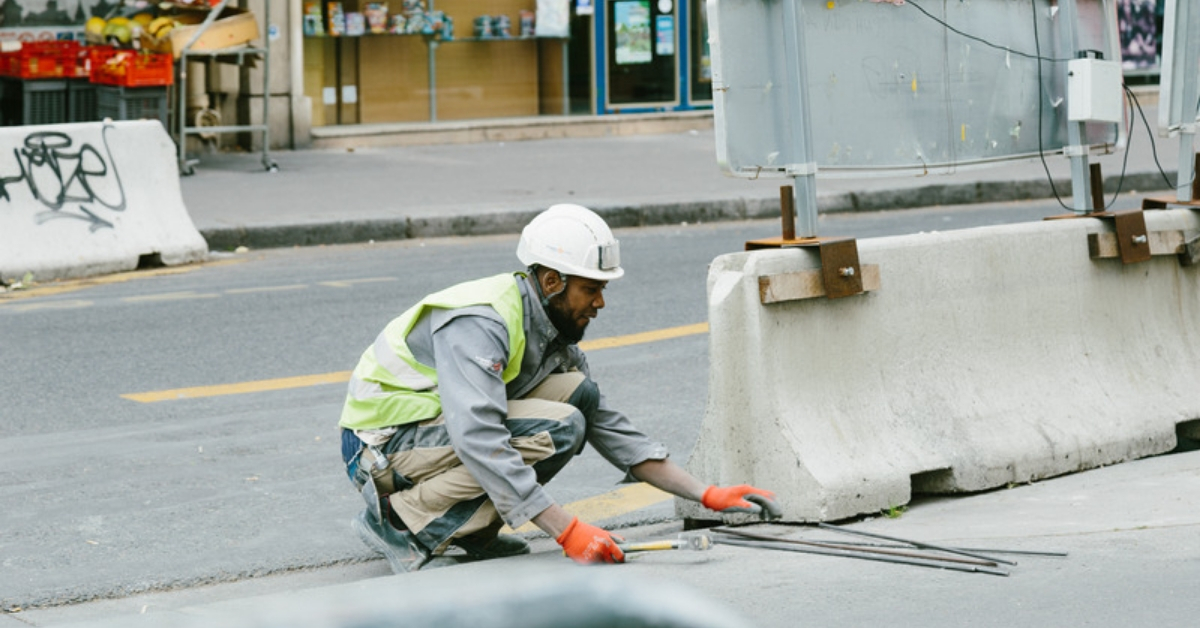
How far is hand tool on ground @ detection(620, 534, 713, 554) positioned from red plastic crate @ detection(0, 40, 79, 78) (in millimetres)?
11282

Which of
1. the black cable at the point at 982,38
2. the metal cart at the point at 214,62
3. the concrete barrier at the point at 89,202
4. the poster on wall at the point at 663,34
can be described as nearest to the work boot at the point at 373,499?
the black cable at the point at 982,38

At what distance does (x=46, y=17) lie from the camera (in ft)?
50.1

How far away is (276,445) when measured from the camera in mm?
6117

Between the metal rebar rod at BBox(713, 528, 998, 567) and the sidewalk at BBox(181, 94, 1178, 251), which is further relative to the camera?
the sidewalk at BBox(181, 94, 1178, 251)

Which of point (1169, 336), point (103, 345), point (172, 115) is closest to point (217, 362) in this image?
point (103, 345)

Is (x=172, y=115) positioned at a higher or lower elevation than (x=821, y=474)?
higher

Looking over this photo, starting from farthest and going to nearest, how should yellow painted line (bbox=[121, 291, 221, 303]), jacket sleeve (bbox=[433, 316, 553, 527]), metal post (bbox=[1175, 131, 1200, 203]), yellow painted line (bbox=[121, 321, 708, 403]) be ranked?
yellow painted line (bbox=[121, 291, 221, 303]), yellow painted line (bbox=[121, 321, 708, 403]), metal post (bbox=[1175, 131, 1200, 203]), jacket sleeve (bbox=[433, 316, 553, 527])

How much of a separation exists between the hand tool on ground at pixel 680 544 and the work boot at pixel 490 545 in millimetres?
374

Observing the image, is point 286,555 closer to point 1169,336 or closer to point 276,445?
point 276,445

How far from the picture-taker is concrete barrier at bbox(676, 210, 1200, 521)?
4.91 meters

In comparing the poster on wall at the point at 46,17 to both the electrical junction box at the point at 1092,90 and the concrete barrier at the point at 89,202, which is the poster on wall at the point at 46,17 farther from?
the electrical junction box at the point at 1092,90

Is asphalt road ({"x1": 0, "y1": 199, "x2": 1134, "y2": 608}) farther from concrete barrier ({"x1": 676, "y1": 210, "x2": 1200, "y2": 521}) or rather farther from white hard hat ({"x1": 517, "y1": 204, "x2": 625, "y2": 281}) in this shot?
white hard hat ({"x1": 517, "y1": 204, "x2": 625, "y2": 281})

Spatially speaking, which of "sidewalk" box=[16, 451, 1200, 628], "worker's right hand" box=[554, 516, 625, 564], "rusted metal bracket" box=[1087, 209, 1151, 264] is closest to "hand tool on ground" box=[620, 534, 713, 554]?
"sidewalk" box=[16, 451, 1200, 628]

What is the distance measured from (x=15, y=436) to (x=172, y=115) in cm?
884
